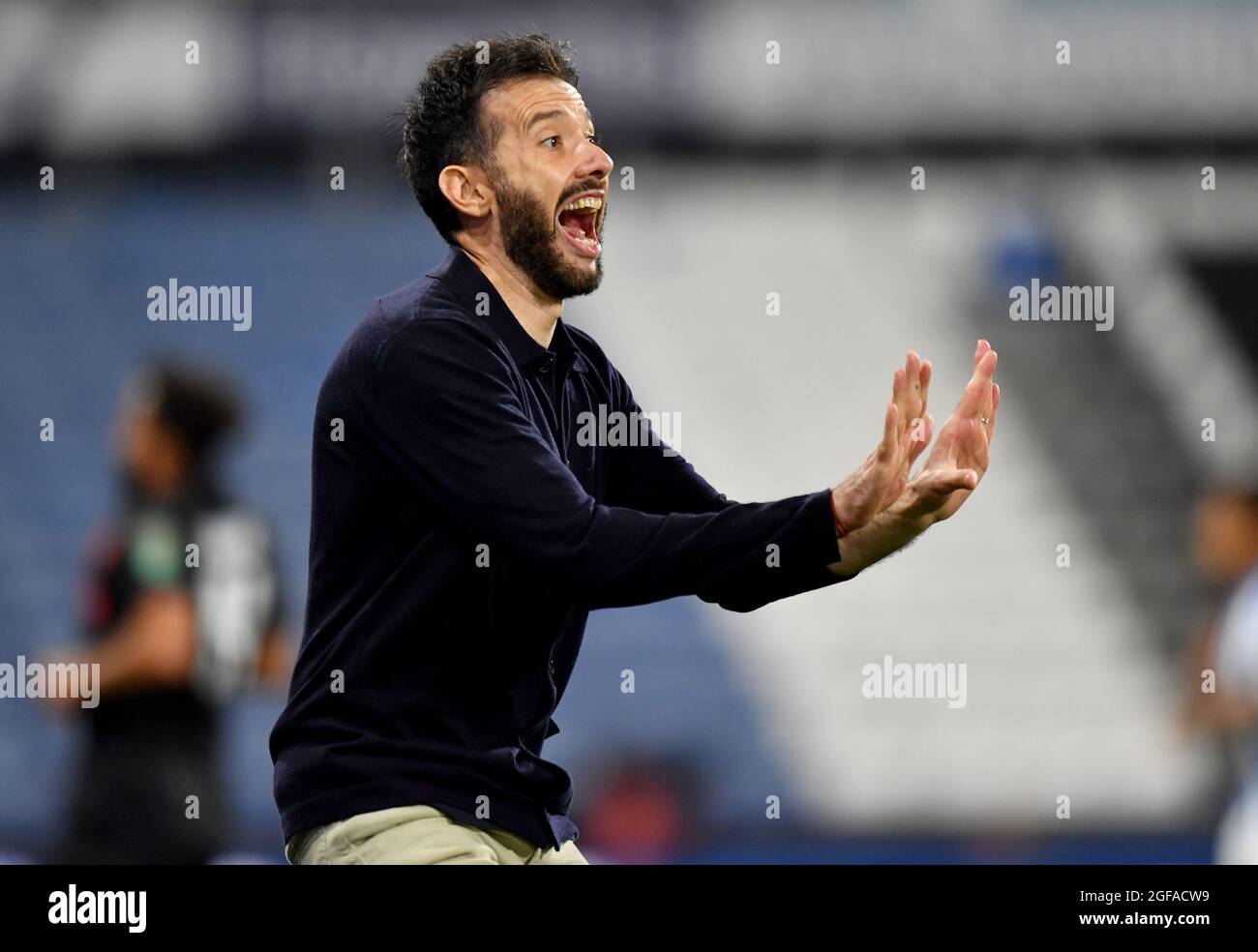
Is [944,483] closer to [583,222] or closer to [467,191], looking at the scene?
Answer: [583,222]

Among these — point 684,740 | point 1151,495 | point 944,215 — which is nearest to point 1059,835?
point 684,740

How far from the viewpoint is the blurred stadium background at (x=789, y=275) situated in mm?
11109

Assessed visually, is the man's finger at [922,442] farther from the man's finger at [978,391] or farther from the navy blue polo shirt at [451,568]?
the navy blue polo shirt at [451,568]

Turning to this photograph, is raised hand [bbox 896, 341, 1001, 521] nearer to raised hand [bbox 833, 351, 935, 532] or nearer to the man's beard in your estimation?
raised hand [bbox 833, 351, 935, 532]

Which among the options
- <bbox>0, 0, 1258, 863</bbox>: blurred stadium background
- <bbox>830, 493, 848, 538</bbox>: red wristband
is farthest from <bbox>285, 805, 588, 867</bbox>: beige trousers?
<bbox>0, 0, 1258, 863</bbox>: blurred stadium background

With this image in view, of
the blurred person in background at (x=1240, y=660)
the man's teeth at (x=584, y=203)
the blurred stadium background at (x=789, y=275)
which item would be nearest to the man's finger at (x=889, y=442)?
the man's teeth at (x=584, y=203)

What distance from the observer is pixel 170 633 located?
537 cm

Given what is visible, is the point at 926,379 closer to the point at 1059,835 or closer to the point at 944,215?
the point at 1059,835

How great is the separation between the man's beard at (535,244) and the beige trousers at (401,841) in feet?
2.94

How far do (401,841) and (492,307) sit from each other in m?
0.88

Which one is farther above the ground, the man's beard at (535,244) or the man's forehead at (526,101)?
the man's forehead at (526,101)

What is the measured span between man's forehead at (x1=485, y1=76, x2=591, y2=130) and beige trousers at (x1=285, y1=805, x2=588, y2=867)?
1.18 m

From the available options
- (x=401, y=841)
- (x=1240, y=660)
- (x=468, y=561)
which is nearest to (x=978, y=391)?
(x=468, y=561)

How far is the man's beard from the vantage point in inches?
120
